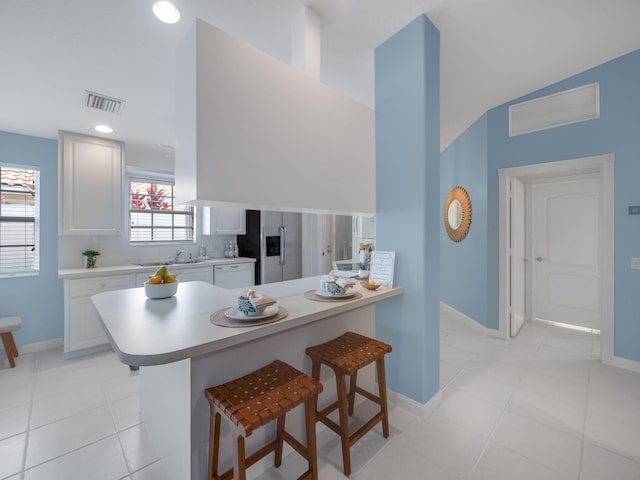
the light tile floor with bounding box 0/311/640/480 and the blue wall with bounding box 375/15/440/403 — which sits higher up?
the blue wall with bounding box 375/15/440/403

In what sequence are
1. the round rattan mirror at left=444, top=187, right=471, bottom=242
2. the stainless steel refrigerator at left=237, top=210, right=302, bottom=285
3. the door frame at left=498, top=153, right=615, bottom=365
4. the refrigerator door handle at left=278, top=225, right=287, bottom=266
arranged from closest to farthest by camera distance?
the door frame at left=498, top=153, right=615, bottom=365 < the round rattan mirror at left=444, top=187, right=471, bottom=242 < the stainless steel refrigerator at left=237, top=210, right=302, bottom=285 < the refrigerator door handle at left=278, top=225, right=287, bottom=266

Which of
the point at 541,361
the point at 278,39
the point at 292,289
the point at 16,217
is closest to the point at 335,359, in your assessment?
the point at 292,289

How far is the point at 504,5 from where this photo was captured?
198cm

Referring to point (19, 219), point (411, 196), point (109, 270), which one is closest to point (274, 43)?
point (411, 196)

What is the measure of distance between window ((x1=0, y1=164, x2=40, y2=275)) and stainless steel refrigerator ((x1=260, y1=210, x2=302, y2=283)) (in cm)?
288

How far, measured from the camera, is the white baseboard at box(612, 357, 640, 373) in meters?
2.73

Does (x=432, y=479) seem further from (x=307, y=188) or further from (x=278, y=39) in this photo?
(x=278, y=39)

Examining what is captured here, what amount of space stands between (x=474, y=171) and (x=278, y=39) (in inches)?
122

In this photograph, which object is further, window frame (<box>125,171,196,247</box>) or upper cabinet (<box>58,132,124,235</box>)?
window frame (<box>125,171,196,247</box>)

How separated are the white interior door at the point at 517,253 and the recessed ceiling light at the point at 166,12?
3.80 meters

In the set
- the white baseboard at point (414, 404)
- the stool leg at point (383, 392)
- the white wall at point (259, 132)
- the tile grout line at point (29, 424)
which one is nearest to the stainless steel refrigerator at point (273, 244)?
the tile grout line at point (29, 424)

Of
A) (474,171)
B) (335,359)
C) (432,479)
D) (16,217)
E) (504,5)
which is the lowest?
(432,479)

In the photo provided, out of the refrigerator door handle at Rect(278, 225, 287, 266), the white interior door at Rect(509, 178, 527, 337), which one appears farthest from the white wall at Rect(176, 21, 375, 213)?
the refrigerator door handle at Rect(278, 225, 287, 266)

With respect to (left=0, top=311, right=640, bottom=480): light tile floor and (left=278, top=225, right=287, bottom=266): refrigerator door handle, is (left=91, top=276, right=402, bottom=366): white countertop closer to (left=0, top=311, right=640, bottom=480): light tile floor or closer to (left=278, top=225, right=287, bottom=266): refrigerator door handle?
(left=0, top=311, right=640, bottom=480): light tile floor
